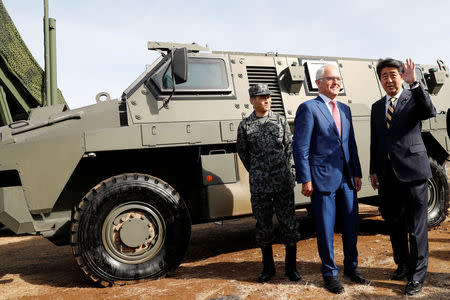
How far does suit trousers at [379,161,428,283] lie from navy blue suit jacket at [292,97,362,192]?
12.2 inches

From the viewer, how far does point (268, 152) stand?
11.2 ft

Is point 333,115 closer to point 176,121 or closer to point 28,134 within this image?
point 176,121

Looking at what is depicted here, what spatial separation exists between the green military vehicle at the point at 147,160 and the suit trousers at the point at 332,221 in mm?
1040

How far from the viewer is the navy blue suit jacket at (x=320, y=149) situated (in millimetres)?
3119

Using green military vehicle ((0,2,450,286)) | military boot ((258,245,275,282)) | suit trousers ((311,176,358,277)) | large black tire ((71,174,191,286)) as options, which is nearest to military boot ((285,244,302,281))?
military boot ((258,245,275,282))

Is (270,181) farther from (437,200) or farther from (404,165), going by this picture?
(437,200)

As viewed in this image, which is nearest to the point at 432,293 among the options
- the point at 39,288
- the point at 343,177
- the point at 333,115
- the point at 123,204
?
the point at 343,177

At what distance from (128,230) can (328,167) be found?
1.89 metres

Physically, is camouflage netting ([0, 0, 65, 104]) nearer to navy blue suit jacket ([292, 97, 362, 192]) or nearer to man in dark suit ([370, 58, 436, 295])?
navy blue suit jacket ([292, 97, 362, 192])

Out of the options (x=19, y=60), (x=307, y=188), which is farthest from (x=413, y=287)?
(x=19, y=60)

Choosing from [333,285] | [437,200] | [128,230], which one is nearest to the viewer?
[333,285]

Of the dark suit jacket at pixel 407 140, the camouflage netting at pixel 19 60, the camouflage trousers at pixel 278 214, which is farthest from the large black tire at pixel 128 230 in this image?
the camouflage netting at pixel 19 60

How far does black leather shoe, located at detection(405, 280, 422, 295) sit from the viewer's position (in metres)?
2.88

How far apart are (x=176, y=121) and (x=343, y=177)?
1.82m
